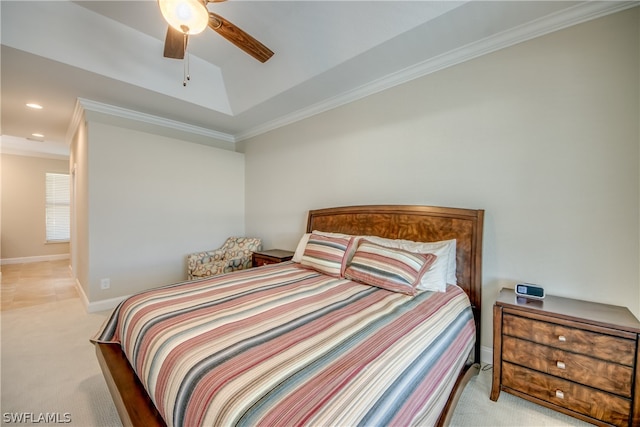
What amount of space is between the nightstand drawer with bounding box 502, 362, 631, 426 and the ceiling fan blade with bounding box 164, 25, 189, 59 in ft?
10.9

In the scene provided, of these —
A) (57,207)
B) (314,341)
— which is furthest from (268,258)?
(57,207)

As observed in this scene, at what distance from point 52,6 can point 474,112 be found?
150 inches

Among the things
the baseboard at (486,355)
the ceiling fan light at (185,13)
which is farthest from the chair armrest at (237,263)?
the baseboard at (486,355)

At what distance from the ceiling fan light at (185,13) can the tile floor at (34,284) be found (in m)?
4.09

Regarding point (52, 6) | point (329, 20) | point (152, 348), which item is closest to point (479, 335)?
point (152, 348)

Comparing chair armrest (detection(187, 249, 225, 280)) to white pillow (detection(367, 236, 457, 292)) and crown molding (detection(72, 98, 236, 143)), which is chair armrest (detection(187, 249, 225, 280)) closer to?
crown molding (detection(72, 98, 236, 143))

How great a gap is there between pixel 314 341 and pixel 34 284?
5.66m

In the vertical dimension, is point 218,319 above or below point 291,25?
below

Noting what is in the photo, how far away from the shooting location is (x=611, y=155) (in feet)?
5.62

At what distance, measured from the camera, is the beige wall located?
5.79 metres

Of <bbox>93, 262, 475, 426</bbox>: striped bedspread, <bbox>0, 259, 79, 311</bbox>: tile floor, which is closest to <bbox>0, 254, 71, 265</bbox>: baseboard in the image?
<bbox>0, 259, 79, 311</bbox>: tile floor

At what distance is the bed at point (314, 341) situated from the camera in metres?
0.86

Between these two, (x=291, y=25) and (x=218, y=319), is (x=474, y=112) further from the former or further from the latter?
(x=218, y=319)

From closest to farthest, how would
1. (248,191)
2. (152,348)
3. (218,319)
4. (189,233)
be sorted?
1. (152,348)
2. (218,319)
3. (189,233)
4. (248,191)
